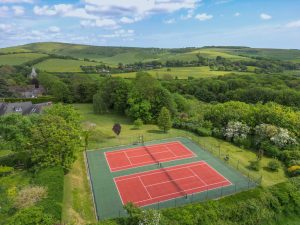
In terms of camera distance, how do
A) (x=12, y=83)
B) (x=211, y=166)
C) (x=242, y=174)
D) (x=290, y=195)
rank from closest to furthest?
1. (x=290, y=195)
2. (x=242, y=174)
3. (x=211, y=166)
4. (x=12, y=83)

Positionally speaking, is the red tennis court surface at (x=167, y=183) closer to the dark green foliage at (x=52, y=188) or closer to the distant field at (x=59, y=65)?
the dark green foliage at (x=52, y=188)

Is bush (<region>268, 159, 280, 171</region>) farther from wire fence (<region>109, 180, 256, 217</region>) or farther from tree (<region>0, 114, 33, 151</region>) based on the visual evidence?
tree (<region>0, 114, 33, 151</region>)

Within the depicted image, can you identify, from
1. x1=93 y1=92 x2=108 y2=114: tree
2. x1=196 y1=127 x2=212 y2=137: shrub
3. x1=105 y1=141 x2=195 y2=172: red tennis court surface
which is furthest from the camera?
x1=93 y1=92 x2=108 y2=114: tree

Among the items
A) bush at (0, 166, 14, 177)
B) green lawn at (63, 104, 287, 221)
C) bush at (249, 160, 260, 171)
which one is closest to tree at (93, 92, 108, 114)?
green lawn at (63, 104, 287, 221)

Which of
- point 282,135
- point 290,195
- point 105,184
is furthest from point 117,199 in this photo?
point 282,135

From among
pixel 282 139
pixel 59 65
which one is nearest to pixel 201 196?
pixel 282 139

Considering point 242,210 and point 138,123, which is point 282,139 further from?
point 138,123

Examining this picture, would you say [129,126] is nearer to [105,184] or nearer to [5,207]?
[105,184]

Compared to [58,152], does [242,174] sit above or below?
below
